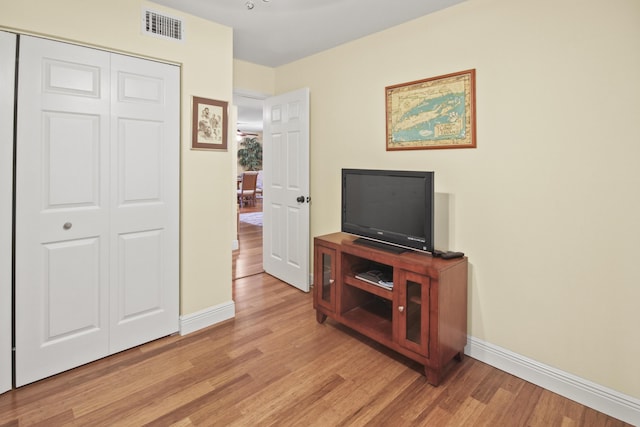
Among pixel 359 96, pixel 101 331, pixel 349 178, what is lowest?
pixel 101 331

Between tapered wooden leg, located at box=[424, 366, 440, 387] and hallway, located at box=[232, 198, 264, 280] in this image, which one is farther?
hallway, located at box=[232, 198, 264, 280]

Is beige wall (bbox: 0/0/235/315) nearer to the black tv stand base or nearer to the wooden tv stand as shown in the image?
the wooden tv stand

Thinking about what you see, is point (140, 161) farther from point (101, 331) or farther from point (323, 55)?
point (323, 55)

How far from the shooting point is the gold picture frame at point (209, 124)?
8.43 feet

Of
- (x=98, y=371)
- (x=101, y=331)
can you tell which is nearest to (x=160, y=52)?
(x=101, y=331)

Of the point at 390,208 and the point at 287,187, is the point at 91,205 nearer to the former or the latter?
the point at 287,187

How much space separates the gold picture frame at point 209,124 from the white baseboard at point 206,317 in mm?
1308

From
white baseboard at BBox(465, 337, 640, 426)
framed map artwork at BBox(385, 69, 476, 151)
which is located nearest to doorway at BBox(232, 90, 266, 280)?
framed map artwork at BBox(385, 69, 476, 151)

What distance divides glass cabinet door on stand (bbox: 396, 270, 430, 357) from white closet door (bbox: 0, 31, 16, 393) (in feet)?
7.52

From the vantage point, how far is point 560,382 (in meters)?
1.93

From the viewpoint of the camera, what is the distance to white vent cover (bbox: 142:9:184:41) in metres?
2.29

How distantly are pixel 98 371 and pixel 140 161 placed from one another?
139cm

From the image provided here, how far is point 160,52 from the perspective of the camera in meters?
2.37

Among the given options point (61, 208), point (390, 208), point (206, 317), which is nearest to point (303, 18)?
point (390, 208)
